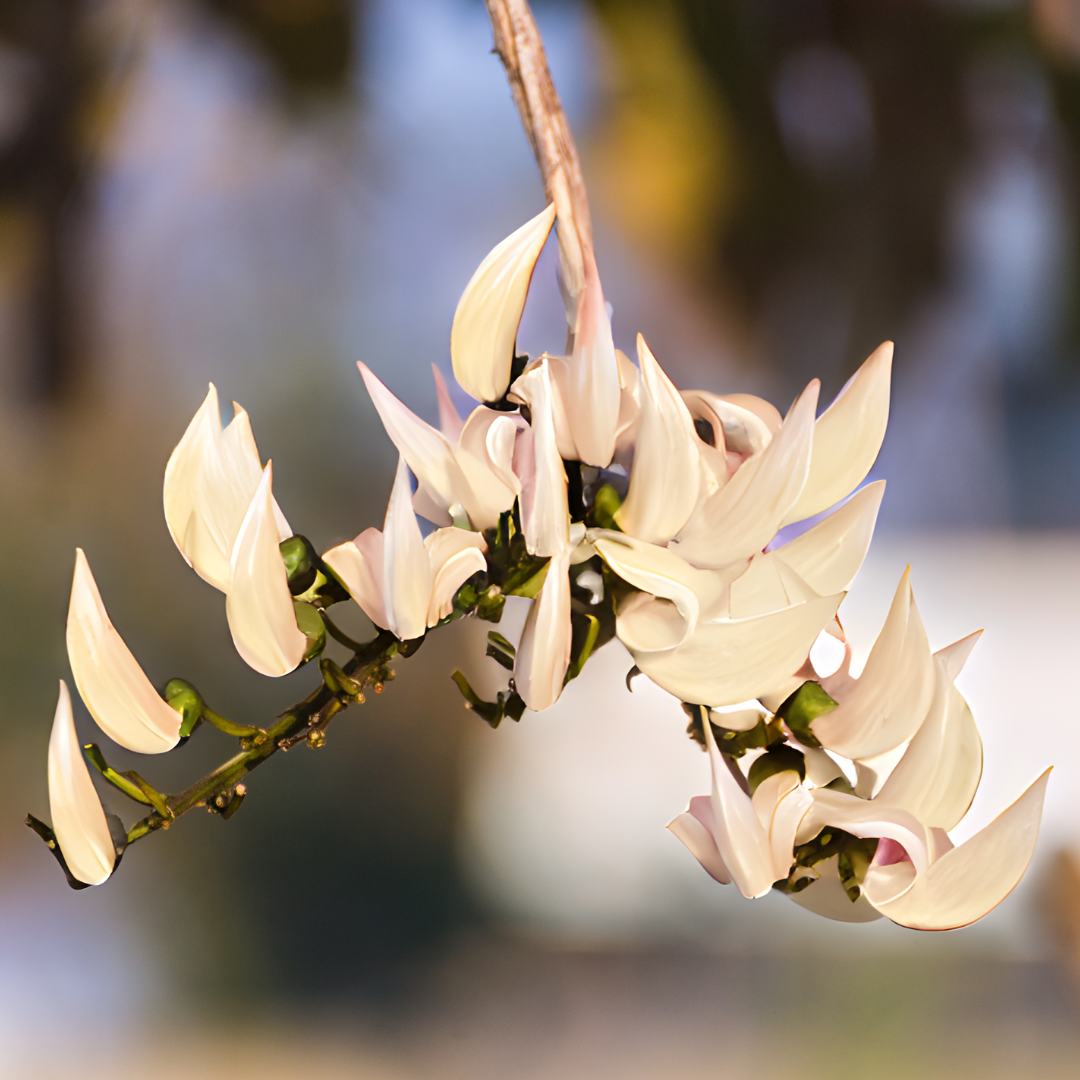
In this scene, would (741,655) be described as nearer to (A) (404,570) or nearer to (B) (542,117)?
(A) (404,570)

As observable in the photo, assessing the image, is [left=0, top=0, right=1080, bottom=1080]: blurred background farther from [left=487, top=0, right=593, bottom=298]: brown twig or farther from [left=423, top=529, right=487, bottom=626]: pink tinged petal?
[left=423, top=529, right=487, bottom=626]: pink tinged petal

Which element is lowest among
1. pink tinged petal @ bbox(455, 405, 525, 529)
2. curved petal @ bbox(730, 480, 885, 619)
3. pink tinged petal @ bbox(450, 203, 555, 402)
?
pink tinged petal @ bbox(455, 405, 525, 529)

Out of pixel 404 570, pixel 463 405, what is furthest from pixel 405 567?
pixel 463 405

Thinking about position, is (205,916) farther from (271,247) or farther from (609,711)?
(271,247)

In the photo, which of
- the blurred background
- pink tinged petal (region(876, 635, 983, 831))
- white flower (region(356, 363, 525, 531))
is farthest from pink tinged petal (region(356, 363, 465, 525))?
the blurred background

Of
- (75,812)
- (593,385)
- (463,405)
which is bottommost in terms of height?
(75,812)

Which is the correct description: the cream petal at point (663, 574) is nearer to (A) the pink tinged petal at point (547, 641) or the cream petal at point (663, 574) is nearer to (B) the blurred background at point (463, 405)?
(A) the pink tinged petal at point (547, 641)
